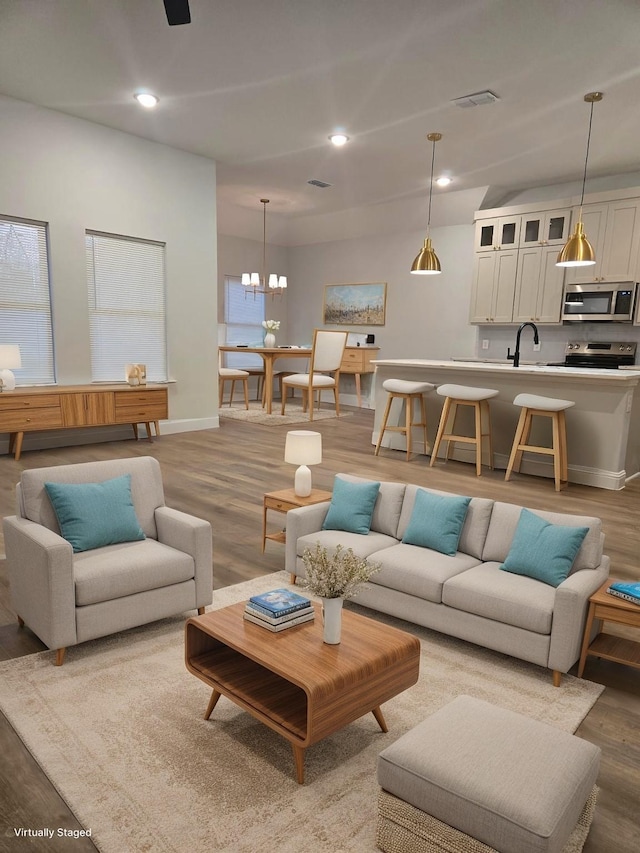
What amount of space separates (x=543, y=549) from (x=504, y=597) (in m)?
0.29

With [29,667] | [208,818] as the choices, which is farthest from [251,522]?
[208,818]

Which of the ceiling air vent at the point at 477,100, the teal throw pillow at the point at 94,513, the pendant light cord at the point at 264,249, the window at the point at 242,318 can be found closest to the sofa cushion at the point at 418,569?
the teal throw pillow at the point at 94,513

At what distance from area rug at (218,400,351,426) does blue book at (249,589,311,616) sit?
18.6ft

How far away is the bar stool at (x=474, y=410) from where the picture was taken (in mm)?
5301

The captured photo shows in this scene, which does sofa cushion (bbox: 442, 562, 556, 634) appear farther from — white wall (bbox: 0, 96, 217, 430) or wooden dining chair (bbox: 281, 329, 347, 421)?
wooden dining chair (bbox: 281, 329, 347, 421)

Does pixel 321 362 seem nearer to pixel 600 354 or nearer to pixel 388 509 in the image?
pixel 600 354

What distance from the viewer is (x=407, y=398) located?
5906 millimetres

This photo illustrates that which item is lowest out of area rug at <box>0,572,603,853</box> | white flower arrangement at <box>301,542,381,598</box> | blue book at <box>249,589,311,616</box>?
area rug at <box>0,572,603,853</box>

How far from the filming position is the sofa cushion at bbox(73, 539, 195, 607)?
2336 millimetres

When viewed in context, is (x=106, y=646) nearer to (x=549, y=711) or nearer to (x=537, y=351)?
(x=549, y=711)

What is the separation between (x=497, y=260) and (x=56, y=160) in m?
5.38

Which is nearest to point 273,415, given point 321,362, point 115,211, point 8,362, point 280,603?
point 321,362

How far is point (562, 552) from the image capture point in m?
2.43

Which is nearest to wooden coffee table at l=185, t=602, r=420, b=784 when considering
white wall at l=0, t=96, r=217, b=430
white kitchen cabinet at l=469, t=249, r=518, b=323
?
white wall at l=0, t=96, r=217, b=430
